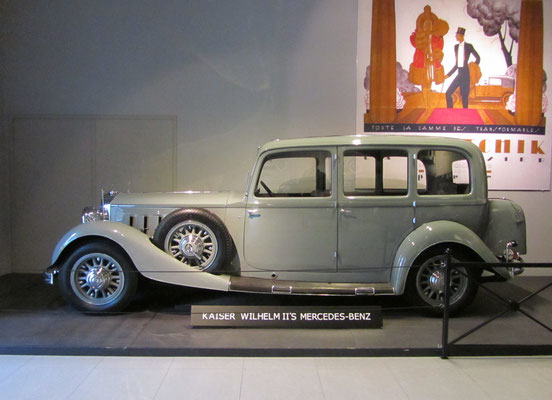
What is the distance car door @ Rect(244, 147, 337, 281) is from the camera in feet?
14.4

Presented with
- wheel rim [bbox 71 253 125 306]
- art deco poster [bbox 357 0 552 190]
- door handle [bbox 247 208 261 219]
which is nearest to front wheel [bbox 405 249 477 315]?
door handle [bbox 247 208 261 219]

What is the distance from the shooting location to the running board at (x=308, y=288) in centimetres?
421

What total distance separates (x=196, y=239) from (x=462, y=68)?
4674 millimetres

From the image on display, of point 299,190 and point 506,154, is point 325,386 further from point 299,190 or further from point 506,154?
point 506,154

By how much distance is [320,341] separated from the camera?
12.3ft

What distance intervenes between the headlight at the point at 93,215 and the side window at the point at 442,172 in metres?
3.55

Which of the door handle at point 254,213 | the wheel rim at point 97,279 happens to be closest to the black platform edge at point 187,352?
the wheel rim at point 97,279

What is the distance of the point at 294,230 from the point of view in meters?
4.42

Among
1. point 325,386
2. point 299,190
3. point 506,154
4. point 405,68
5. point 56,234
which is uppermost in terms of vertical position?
point 405,68

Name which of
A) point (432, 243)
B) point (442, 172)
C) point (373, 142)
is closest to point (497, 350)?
point (432, 243)

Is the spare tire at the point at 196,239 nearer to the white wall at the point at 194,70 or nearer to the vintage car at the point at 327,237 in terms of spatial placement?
the vintage car at the point at 327,237

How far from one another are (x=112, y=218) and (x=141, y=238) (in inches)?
28.8

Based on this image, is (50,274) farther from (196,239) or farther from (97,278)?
(196,239)

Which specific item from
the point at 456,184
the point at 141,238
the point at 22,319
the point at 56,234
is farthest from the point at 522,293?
the point at 56,234
